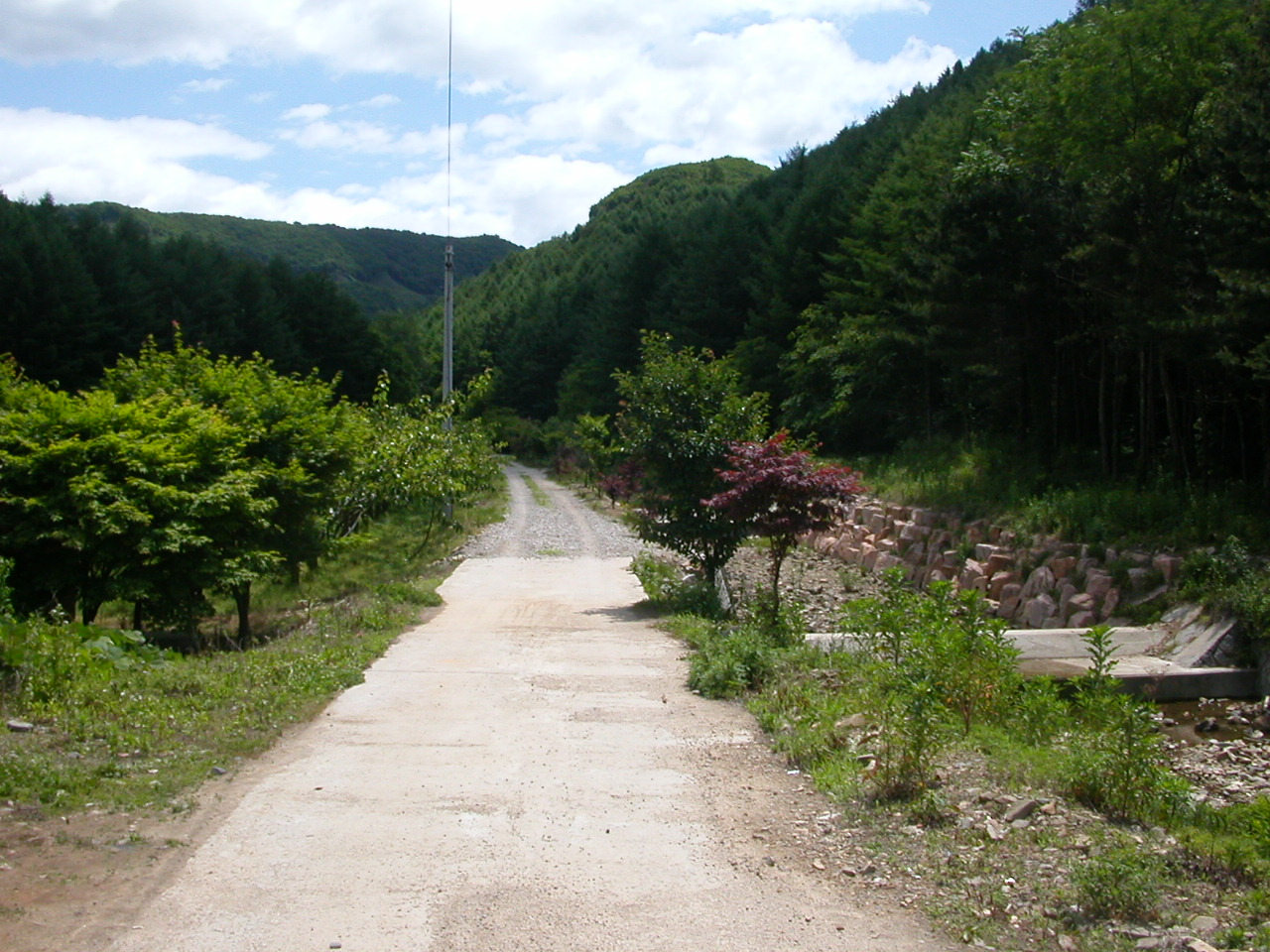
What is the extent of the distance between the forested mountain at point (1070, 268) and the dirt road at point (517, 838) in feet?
33.9

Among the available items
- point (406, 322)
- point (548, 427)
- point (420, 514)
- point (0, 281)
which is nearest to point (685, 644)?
point (420, 514)

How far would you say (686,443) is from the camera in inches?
600

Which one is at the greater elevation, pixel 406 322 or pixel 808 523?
pixel 406 322

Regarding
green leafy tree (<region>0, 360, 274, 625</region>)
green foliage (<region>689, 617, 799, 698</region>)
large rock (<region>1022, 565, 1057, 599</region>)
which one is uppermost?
green leafy tree (<region>0, 360, 274, 625</region>)

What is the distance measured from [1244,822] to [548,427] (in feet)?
243

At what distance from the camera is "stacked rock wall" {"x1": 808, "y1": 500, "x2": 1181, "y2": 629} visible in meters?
16.3

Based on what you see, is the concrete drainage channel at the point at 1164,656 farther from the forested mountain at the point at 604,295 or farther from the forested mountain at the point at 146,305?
the forested mountain at the point at 604,295

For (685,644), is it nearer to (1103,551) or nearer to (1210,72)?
(1103,551)

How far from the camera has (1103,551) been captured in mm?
17797

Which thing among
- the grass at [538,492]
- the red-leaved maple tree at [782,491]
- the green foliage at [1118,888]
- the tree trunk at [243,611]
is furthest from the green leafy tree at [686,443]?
the grass at [538,492]

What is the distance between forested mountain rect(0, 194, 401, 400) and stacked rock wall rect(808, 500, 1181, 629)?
19.6 metres

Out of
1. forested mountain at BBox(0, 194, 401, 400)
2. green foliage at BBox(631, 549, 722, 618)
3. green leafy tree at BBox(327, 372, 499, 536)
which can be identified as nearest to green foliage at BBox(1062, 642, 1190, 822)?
green foliage at BBox(631, 549, 722, 618)

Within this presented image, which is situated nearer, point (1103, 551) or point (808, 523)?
point (808, 523)

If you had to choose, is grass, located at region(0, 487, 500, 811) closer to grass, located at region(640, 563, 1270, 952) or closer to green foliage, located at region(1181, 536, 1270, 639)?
grass, located at region(640, 563, 1270, 952)
